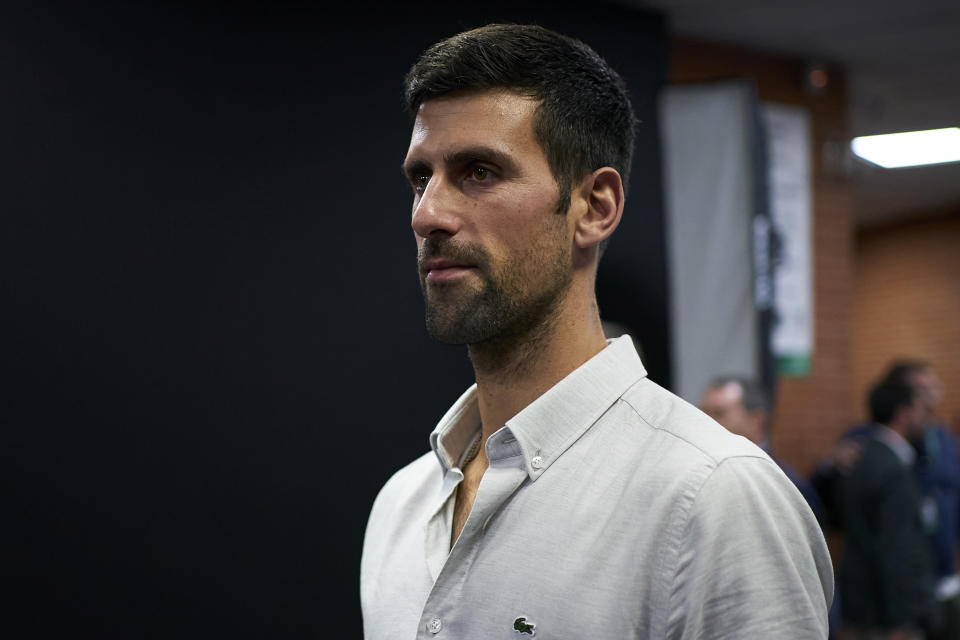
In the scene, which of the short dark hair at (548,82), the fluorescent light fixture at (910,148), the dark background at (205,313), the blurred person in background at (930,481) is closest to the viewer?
the short dark hair at (548,82)

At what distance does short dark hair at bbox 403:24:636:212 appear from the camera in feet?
4.01

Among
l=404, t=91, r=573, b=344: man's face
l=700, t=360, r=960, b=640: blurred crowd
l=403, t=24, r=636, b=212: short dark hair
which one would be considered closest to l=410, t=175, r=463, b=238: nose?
l=404, t=91, r=573, b=344: man's face

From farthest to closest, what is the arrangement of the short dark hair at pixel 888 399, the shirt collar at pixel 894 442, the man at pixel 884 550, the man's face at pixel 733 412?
the short dark hair at pixel 888 399 < the shirt collar at pixel 894 442 < the man at pixel 884 550 < the man's face at pixel 733 412

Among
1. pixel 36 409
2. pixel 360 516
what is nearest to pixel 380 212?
pixel 360 516

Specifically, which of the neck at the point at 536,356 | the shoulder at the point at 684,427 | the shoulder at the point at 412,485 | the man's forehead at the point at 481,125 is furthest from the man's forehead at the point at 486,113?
the shoulder at the point at 412,485

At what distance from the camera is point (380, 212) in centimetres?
293

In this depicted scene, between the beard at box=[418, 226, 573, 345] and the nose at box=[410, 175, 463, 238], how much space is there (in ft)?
0.05

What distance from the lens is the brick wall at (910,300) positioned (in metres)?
7.54

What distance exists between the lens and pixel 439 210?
1.21 m

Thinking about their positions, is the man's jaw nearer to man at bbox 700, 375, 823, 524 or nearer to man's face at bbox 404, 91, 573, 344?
man's face at bbox 404, 91, 573, 344

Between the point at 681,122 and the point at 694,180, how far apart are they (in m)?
0.22

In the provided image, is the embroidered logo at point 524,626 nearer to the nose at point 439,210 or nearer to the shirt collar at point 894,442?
the nose at point 439,210

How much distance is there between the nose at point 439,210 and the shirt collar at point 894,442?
3.24m

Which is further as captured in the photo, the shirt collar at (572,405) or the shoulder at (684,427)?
the shirt collar at (572,405)
